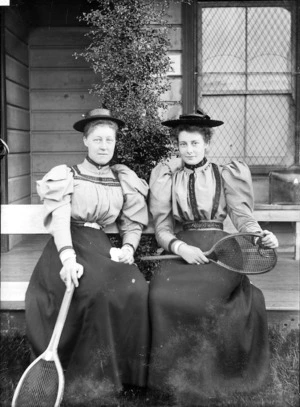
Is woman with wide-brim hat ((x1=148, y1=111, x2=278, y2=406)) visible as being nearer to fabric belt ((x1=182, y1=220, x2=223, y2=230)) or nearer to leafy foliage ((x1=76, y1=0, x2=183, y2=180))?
fabric belt ((x1=182, y1=220, x2=223, y2=230))

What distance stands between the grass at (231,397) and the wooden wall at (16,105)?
1.74m

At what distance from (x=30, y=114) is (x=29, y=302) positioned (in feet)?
8.95

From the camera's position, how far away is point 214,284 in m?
3.10

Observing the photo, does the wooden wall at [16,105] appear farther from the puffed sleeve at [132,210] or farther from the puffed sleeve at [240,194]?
the puffed sleeve at [240,194]

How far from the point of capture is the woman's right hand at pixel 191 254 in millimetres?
3168

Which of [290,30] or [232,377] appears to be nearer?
[232,377]

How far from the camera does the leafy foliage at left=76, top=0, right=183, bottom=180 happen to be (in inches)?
160

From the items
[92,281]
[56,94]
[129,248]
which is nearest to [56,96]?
[56,94]

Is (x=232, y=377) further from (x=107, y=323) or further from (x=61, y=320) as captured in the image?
(x=61, y=320)

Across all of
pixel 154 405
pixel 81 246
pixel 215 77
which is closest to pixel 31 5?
pixel 215 77

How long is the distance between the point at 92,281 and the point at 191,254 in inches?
22.4

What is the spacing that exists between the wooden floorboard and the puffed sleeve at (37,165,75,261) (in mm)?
1384

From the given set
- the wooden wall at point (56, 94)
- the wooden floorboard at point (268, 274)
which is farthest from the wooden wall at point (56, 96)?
the wooden floorboard at point (268, 274)

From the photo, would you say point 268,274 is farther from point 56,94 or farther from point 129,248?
point 56,94
